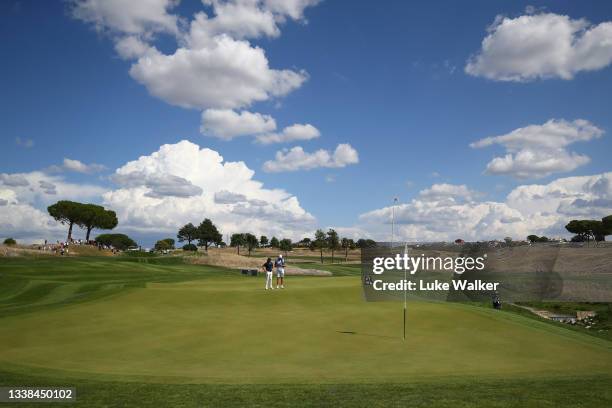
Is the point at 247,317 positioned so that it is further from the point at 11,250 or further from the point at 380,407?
the point at 11,250

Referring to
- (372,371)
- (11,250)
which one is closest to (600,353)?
(372,371)

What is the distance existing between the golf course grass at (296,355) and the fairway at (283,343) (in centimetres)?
6

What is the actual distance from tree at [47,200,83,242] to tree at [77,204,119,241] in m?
1.04

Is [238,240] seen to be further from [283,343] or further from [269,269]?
[283,343]

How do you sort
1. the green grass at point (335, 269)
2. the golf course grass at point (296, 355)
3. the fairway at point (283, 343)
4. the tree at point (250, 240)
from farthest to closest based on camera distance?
the tree at point (250, 240)
the green grass at point (335, 269)
the fairway at point (283, 343)
the golf course grass at point (296, 355)

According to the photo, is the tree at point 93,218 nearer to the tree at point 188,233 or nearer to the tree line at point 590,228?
the tree at point 188,233

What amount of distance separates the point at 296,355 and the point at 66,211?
5492 inches

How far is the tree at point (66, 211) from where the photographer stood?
137 m

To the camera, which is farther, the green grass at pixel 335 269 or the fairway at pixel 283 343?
the green grass at pixel 335 269

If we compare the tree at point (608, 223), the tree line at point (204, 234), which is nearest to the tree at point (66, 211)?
the tree line at point (204, 234)

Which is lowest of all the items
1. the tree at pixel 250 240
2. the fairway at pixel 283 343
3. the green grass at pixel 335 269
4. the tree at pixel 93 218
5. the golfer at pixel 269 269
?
the green grass at pixel 335 269

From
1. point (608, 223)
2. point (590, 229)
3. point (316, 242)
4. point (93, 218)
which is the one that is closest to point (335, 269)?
point (316, 242)

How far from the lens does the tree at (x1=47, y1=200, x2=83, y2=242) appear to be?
13700cm

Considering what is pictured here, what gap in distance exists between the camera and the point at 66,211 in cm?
13738
